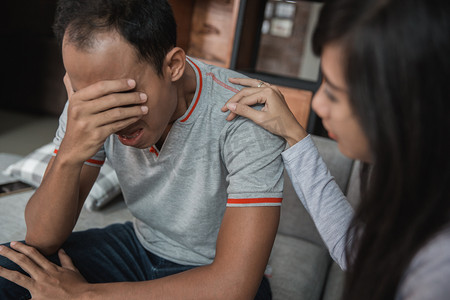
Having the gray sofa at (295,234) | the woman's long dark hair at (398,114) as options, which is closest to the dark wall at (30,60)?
the gray sofa at (295,234)

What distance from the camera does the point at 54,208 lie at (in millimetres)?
997

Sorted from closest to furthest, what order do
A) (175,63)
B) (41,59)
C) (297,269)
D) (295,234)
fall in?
(175,63) < (297,269) < (295,234) < (41,59)

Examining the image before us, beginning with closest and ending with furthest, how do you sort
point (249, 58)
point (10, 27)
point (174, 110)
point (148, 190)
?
point (174, 110) → point (148, 190) → point (249, 58) → point (10, 27)

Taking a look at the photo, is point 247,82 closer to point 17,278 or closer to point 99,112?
point 99,112

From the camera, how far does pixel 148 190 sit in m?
1.11

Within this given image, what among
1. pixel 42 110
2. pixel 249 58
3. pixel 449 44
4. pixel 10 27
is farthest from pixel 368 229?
pixel 10 27

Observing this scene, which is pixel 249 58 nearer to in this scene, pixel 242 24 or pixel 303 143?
pixel 242 24

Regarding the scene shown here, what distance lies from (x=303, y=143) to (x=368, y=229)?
296 millimetres

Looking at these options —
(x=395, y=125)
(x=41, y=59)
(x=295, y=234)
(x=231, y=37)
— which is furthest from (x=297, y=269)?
(x=41, y=59)

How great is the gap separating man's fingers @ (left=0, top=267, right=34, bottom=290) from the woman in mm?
646

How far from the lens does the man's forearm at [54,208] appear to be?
971 mm

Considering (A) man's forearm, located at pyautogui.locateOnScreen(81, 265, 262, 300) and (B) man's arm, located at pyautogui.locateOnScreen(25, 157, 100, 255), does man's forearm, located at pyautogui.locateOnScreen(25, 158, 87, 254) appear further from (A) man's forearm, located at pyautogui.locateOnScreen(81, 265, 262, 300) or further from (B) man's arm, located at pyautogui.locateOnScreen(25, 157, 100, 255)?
(A) man's forearm, located at pyautogui.locateOnScreen(81, 265, 262, 300)

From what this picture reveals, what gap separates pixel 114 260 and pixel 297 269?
626 mm

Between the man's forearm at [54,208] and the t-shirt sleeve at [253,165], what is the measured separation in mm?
348
